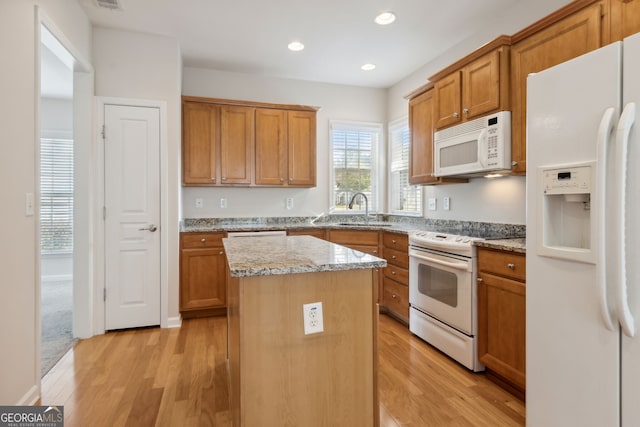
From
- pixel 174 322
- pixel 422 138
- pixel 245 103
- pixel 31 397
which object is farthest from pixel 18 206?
pixel 422 138

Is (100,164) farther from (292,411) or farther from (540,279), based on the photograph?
(540,279)

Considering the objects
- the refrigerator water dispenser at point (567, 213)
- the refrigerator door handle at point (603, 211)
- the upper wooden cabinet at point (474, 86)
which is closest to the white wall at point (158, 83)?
the upper wooden cabinet at point (474, 86)

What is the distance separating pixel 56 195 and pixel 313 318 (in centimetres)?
578

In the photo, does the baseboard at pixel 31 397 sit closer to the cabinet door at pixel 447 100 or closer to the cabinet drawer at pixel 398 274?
the cabinet drawer at pixel 398 274

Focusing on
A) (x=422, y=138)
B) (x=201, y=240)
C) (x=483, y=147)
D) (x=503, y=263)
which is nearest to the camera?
(x=503, y=263)

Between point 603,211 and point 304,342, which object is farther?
point 304,342

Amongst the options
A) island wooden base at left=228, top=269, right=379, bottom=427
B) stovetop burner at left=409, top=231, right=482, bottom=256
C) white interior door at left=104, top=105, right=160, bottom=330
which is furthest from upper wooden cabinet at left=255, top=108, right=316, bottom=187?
island wooden base at left=228, top=269, right=379, bottom=427

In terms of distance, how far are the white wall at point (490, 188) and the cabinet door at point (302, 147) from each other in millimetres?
1403

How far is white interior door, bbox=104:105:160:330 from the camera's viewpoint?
10.7 ft

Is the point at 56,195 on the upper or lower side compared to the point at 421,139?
lower

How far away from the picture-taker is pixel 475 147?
271 centimetres

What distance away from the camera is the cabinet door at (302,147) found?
420 cm

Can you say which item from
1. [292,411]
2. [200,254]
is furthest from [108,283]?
[292,411]

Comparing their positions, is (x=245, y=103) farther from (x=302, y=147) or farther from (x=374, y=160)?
(x=374, y=160)
